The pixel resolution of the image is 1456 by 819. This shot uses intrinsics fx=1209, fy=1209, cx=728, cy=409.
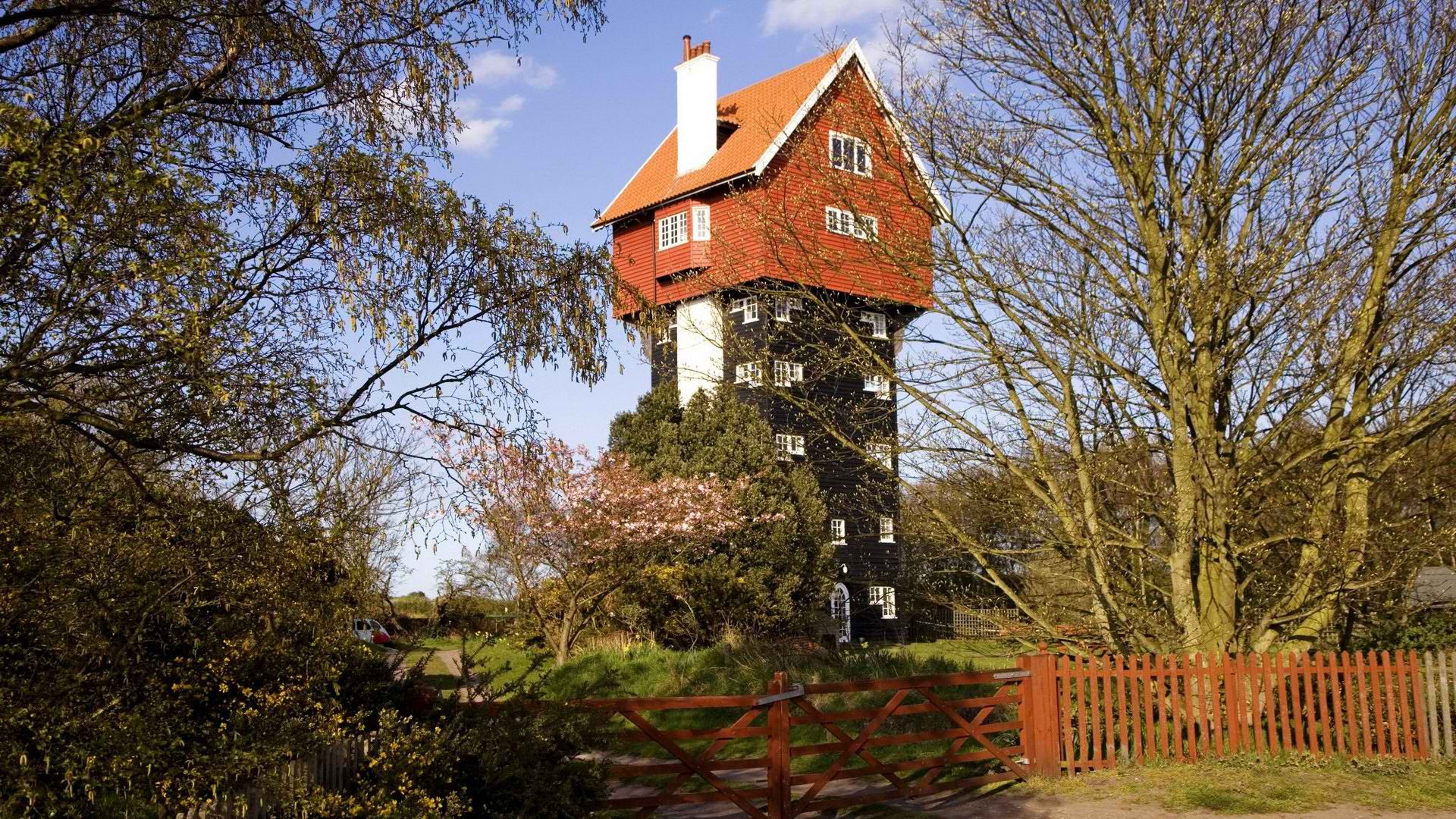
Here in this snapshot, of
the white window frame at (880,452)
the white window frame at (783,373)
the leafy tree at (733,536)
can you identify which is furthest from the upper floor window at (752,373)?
the leafy tree at (733,536)

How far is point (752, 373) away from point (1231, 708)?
6418 mm

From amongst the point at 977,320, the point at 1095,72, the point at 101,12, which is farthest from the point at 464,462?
the point at 1095,72

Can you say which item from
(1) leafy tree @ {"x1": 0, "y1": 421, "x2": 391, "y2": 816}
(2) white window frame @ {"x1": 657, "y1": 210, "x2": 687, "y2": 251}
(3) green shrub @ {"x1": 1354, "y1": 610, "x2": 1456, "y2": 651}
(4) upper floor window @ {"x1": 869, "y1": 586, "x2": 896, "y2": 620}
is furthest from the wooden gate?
(2) white window frame @ {"x1": 657, "y1": 210, "x2": 687, "y2": 251}

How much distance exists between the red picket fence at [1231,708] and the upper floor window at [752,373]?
459cm

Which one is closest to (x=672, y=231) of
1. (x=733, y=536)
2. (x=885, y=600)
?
(x=733, y=536)

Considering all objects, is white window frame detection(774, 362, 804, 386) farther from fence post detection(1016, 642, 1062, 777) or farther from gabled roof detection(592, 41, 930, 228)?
gabled roof detection(592, 41, 930, 228)

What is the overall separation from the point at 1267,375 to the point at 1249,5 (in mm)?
4077

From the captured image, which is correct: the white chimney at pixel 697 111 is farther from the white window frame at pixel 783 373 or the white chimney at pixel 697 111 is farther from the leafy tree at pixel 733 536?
the white window frame at pixel 783 373

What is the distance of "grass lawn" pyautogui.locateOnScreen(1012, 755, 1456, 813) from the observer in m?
11.1

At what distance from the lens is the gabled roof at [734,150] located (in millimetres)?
32794

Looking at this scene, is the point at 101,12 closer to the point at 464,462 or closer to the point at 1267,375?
the point at 464,462

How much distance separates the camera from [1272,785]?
11.7m

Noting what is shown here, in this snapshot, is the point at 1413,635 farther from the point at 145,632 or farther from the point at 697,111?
the point at 697,111

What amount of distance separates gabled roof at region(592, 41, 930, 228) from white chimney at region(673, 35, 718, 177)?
1.33 feet
